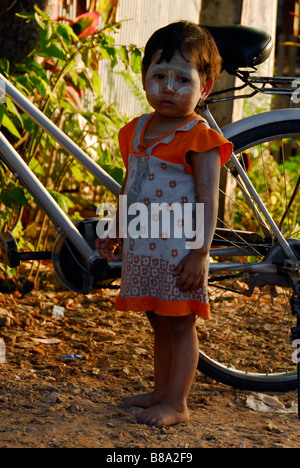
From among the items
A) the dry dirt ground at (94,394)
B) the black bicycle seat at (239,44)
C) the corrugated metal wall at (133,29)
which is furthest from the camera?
the corrugated metal wall at (133,29)

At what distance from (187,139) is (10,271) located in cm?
162

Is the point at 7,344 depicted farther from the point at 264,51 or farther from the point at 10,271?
the point at 264,51

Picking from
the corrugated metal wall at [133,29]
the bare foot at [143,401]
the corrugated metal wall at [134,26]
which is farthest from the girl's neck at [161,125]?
the corrugated metal wall at [134,26]

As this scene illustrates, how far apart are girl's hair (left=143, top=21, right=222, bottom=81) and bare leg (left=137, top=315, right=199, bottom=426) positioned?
803mm

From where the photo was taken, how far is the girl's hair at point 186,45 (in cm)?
210

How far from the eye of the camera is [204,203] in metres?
2.08

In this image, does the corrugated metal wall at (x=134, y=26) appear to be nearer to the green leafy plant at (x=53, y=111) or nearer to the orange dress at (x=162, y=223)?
the green leafy plant at (x=53, y=111)

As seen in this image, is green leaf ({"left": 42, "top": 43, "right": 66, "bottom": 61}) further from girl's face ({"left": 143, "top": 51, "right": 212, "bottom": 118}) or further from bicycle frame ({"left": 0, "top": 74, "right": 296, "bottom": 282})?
girl's face ({"left": 143, "top": 51, "right": 212, "bottom": 118})

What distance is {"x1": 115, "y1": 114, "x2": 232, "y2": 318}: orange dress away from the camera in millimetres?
2105

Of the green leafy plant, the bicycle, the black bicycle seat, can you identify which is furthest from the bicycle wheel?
the green leafy plant

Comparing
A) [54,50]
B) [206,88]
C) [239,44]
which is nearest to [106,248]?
[206,88]

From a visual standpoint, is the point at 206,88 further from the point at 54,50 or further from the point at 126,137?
the point at 54,50

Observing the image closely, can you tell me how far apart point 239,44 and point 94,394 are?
4.40 ft

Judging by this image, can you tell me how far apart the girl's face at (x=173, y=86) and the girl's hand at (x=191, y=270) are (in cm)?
45
